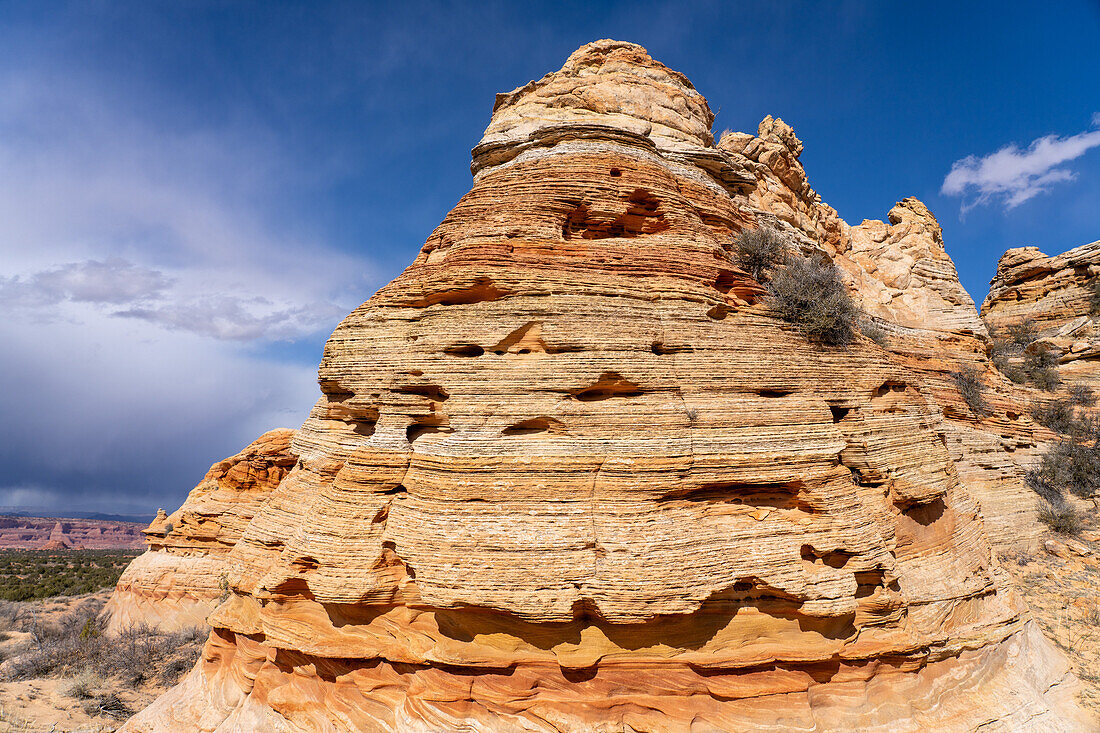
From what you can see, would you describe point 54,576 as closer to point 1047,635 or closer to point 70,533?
point 1047,635

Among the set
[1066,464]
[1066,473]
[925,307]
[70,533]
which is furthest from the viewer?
[70,533]

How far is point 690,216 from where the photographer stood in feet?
34.6

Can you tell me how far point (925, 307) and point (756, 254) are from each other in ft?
37.3

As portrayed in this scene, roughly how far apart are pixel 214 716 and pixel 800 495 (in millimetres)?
11033

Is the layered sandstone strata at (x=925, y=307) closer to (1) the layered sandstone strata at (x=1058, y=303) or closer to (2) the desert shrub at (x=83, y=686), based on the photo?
(1) the layered sandstone strata at (x=1058, y=303)

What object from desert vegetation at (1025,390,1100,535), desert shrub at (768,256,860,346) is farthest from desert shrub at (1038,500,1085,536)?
desert shrub at (768,256,860,346)

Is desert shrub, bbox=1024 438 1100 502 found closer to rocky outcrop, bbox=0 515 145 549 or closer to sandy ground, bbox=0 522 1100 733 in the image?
sandy ground, bbox=0 522 1100 733

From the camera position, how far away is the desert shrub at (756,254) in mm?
10734

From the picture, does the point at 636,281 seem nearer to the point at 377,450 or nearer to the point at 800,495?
the point at 800,495

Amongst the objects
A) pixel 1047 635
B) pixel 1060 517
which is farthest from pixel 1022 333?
pixel 1047 635

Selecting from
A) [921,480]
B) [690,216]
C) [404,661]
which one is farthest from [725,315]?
[404,661]

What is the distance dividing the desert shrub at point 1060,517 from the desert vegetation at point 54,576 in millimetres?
42394

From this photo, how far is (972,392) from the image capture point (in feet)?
49.4

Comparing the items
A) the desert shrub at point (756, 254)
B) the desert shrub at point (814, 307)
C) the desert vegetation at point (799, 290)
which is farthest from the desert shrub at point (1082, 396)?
the desert shrub at point (756, 254)
